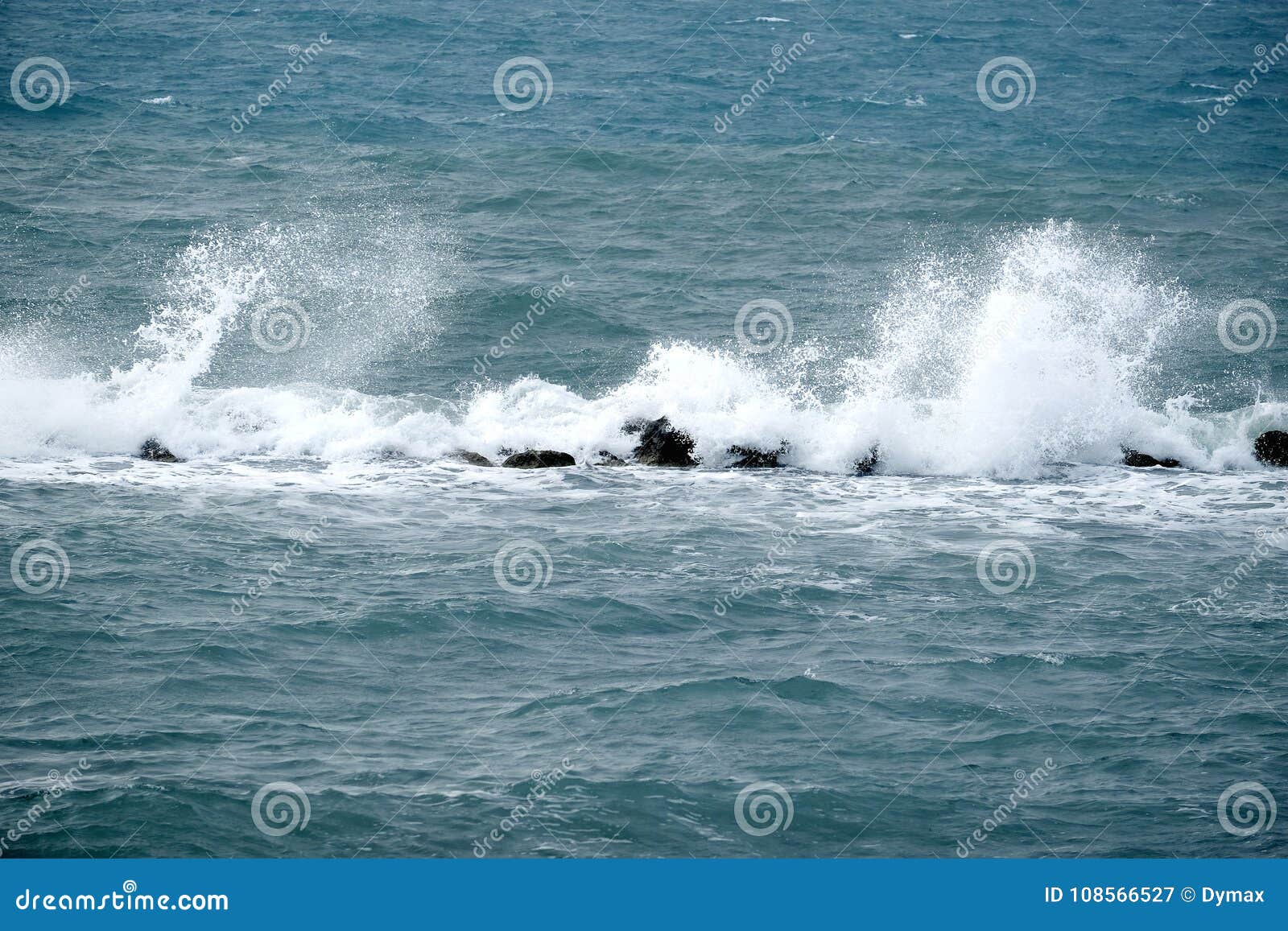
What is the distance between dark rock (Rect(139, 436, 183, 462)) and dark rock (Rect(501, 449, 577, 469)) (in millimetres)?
4672

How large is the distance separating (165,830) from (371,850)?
151 centimetres

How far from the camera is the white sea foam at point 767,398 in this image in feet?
64.1

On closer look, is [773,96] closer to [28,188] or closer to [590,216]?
[590,216]

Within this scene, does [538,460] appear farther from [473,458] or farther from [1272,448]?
[1272,448]

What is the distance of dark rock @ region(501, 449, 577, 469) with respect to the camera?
62.1 ft

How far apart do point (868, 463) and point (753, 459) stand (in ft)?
5.47

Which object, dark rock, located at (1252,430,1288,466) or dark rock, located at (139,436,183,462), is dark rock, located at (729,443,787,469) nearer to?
dark rock, located at (1252,430,1288,466)

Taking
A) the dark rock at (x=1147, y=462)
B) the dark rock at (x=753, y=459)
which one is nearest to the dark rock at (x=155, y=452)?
the dark rock at (x=753, y=459)

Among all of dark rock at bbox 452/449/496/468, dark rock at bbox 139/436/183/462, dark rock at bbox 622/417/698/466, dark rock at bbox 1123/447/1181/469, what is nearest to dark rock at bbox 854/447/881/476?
dark rock at bbox 622/417/698/466

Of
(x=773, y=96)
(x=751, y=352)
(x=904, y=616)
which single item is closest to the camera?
(x=904, y=616)

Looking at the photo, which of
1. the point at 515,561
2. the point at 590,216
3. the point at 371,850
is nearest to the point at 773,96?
the point at 590,216

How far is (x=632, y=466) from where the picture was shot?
19.2 m

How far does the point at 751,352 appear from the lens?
23.5 meters

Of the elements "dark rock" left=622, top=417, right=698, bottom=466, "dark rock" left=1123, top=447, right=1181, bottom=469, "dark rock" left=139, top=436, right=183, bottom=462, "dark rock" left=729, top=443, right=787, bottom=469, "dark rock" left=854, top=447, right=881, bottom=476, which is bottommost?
"dark rock" left=1123, top=447, right=1181, bottom=469
